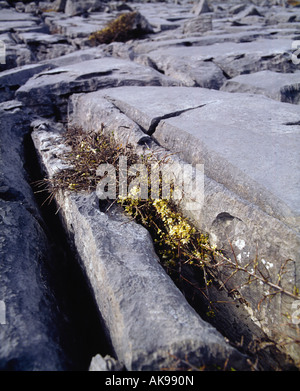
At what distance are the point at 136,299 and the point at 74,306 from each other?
651 mm

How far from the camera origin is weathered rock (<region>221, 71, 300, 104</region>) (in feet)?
12.3

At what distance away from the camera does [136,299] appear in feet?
4.79

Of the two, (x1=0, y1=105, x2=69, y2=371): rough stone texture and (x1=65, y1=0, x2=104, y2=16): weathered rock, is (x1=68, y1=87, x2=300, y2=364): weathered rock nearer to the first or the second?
(x1=0, y1=105, x2=69, y2=371): rough stone texture

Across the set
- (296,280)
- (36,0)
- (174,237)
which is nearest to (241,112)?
(174,237)

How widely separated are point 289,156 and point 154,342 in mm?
1812

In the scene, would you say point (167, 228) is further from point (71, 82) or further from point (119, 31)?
point (119, 31)

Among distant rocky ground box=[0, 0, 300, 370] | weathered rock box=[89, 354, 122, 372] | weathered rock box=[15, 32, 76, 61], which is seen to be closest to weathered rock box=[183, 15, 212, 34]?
weathered rock box=[15, 32, 76, 61]

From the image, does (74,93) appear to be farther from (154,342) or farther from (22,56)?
(154,342)

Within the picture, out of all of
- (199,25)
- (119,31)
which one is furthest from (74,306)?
(199,25)

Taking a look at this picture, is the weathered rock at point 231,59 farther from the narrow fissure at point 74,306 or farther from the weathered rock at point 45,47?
the narrow fissure at point 74,306

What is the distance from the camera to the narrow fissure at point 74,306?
1.53 m

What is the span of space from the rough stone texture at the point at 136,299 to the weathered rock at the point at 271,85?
121 inches

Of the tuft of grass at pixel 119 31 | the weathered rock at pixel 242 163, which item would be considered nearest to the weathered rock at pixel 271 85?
the weathered rock at pixel 242 163
